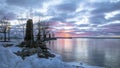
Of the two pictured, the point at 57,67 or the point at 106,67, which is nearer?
the point at 57,67

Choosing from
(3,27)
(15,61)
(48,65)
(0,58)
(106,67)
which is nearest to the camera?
(0,58)

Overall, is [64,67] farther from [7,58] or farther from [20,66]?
[7,58]

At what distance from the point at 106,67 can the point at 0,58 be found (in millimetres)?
29511

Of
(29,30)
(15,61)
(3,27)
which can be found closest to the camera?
(15,61)

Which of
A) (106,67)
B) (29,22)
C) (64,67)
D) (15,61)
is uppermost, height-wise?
(29,22)

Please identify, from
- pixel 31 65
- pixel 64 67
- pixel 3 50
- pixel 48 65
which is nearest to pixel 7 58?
pixel 3 50

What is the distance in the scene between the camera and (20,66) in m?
14.7

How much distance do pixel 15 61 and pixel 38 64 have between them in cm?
329

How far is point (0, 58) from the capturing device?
13141 millimetres

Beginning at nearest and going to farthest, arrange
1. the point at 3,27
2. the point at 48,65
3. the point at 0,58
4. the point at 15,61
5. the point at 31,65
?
the point at 0,58, the point at 15,61, the point at 31,65, the point at 48,65, the point at 3,27

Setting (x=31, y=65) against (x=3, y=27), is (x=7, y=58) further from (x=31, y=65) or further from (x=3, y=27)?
(x=3, y=27)

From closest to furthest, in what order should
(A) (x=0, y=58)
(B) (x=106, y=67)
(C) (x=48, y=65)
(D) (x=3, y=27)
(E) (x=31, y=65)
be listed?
(A) (x=0, y=58) < (E) (x=31, y=65) < (C) (x=48, y=65) < (B) (x=106, y=67) < (D) (x=3, y=27)

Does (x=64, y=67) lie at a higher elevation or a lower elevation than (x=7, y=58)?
lower

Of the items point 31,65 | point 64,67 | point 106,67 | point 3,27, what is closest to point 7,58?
point 31,65
